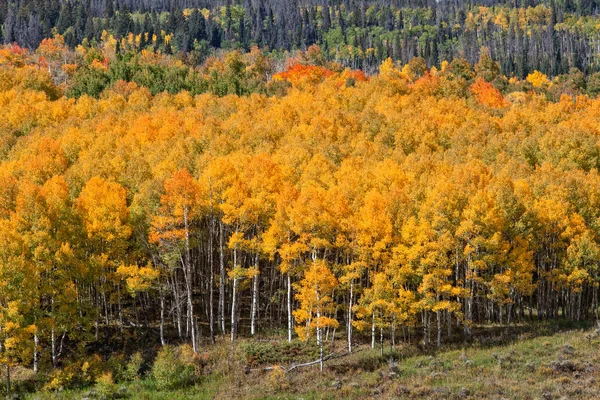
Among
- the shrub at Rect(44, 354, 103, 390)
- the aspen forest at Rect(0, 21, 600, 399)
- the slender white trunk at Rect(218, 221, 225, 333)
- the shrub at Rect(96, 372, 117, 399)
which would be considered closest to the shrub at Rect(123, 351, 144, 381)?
the aspen forest at Rect(0, 21, 600, 399)

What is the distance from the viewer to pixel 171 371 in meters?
40.5

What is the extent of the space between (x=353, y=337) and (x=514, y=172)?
93.5ft

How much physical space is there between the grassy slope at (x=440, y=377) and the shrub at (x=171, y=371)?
882mm

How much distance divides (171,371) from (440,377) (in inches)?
641

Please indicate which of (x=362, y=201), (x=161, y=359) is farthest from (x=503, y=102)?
(x=161, y=359)

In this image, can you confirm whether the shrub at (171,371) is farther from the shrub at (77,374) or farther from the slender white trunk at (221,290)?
the slender white trunk at (221,290)

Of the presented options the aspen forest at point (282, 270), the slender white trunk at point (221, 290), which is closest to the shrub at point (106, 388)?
the aspen forest at point (282, 270)

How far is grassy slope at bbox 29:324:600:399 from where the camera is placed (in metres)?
35.6

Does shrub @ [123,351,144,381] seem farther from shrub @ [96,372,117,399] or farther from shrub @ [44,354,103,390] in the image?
shrub @ [96,372,117,399]

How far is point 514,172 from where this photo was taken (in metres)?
66.0

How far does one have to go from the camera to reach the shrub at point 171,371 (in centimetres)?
4034

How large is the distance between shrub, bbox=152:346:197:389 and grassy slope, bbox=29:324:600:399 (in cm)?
88

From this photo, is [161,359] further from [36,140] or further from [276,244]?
[36,140]

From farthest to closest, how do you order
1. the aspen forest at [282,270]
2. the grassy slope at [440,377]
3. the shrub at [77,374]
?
the aspen forest at [282,270] → the shrub at [77,374] → the grassy slope at [440,377]
